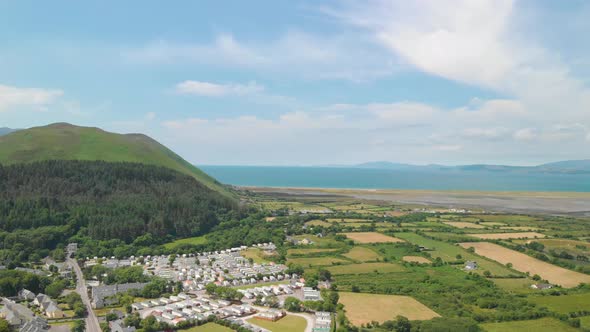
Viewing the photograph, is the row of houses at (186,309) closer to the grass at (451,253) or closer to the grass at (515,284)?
the grass at (515,284)

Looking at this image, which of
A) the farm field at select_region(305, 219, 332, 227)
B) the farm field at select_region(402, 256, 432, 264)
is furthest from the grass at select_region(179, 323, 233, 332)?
the farm field at select_region(305, 219, 332, 227)

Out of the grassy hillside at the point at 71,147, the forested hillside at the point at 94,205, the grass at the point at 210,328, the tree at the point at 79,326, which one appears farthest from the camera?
the grassy hillside at the point at 71,147

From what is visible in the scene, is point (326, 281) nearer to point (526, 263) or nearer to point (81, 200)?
point (526, 263)

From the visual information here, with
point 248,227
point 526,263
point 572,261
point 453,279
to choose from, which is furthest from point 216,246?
point 572,261

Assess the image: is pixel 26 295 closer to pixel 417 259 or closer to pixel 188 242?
pixel 188 242

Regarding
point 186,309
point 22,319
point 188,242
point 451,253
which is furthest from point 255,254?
point 22,319

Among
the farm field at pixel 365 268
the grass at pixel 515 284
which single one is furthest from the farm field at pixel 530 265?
the farm field at pixel 365 268
